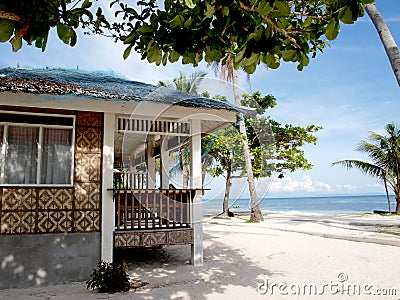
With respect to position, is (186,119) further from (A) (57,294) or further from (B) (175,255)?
(A) (57,294)

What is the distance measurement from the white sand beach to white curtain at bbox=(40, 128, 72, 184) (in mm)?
1772

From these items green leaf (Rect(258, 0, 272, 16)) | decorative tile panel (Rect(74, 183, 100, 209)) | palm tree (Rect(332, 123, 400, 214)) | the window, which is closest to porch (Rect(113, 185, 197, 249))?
decorative tile panel (Rect(74, 183, 100, 209))

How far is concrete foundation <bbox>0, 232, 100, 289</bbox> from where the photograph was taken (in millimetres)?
5301

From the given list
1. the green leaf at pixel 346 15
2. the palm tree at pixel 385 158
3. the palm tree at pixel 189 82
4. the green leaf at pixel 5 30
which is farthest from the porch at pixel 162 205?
the palm tree at pixel 385 158

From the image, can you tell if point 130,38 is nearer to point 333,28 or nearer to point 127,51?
point 127,51

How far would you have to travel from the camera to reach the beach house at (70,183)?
538cm

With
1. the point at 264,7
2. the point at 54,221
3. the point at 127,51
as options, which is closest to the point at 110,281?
the point at 54,221

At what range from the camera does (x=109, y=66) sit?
934 centimetres

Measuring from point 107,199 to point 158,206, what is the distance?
1065 millimetres

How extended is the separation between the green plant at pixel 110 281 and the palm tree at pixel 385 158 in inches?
655

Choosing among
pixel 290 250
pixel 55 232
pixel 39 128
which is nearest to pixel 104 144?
pixel 39 128

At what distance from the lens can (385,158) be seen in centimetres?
1769

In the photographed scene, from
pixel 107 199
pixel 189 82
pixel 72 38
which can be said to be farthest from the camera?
pixel 107 199

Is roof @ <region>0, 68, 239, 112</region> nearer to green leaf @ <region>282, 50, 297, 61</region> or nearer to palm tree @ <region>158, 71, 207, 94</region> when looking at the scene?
palm tree @ <region>158, 71, 207, 94</region>
